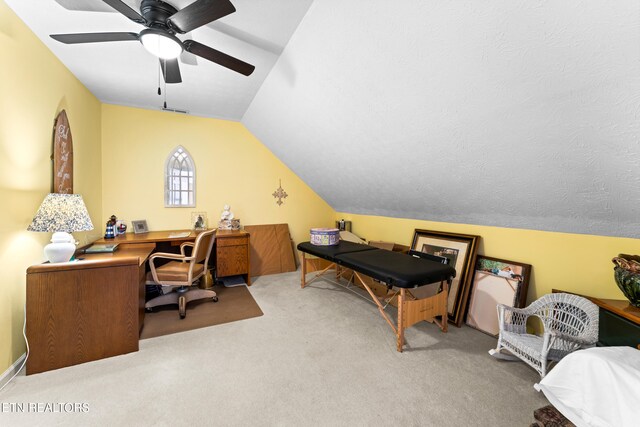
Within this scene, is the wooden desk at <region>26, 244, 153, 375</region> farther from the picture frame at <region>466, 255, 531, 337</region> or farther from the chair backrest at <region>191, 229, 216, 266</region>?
the picture frame at <region>466, 255, 531, 337</region>

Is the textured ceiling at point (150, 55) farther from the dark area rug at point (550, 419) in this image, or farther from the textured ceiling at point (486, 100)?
the dark area rug at point (550, 419)

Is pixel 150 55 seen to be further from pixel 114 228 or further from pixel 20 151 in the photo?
pixel 114 228

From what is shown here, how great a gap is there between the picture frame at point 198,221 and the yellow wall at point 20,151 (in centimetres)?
185

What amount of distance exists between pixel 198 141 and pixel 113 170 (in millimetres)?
1214

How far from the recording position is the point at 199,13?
1.46m

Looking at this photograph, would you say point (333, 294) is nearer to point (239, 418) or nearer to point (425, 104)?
point (239, 418)

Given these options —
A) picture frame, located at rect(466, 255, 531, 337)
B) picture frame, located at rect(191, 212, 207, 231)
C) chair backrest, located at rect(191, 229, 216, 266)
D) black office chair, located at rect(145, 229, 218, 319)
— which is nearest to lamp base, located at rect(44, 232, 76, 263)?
black office chair, located at rect(145, 229, 218, 319)

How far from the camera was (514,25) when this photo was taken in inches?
53.1

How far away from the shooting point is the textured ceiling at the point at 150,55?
1857 mm

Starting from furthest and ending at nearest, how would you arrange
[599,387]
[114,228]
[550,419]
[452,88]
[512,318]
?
[114,228] < [512,318] < [452,88] < [550,419] < [599,387]

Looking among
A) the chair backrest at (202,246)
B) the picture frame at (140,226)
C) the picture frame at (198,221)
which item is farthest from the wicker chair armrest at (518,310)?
the picture frame at (140,226)

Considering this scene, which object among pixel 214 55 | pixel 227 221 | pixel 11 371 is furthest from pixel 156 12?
pixel 227 221

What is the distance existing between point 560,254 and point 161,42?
361cm

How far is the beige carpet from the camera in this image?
8.79 feet
